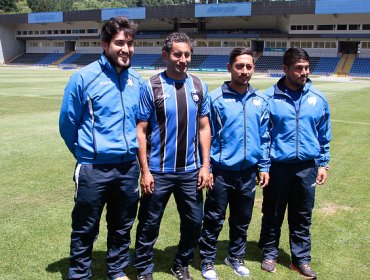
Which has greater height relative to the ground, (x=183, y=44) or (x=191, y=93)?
(x=183, y=44)

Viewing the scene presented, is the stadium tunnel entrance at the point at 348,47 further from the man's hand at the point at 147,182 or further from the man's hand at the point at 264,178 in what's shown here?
the man's hand at the point at 147,182

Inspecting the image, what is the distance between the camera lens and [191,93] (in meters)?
3.56

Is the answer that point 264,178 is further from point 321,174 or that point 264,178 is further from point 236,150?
point 321,174

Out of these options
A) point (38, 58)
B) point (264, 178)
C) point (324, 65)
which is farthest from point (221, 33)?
point (264, 178)

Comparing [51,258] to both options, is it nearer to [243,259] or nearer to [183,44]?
[243,259]

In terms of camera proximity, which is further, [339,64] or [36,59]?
[36,59]

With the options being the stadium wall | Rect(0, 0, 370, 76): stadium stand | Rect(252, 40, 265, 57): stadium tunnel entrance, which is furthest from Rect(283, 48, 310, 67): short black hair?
the stadium wall

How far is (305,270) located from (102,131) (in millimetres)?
2319

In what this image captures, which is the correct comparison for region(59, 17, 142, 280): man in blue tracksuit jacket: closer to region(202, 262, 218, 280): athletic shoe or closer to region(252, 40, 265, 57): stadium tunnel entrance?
region(202, 262, 218, 280): athletic shoe

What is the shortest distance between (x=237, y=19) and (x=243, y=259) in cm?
5867

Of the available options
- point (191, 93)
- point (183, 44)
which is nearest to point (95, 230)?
point (191, 93)

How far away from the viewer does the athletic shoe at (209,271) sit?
380 centimetres

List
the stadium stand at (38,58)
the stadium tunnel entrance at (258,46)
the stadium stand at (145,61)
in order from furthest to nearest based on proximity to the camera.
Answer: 1. the stadium stand at (38,58)
2. the stadium stand at (145,61)
3. the stadium tunnel entrance at (258,46)

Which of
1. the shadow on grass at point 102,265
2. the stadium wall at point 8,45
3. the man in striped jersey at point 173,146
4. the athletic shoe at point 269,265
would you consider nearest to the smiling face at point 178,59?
the man in striped jersey at point 173,146
